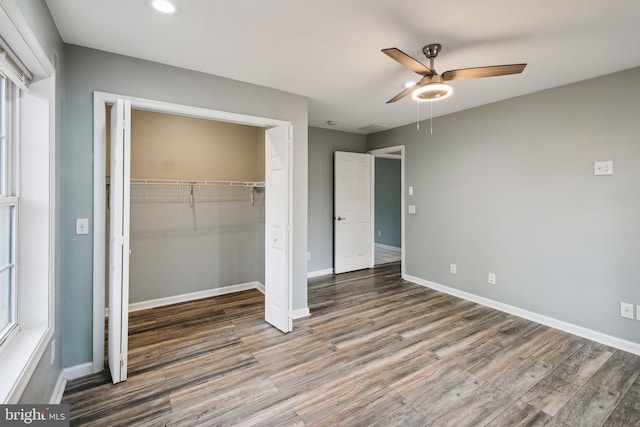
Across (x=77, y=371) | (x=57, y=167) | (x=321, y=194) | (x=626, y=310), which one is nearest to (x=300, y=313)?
(x=77, y=371)

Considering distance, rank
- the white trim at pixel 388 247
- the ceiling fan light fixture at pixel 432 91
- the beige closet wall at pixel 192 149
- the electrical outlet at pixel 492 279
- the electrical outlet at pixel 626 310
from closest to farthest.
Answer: the ceiling fan light fixture at pixel 432 91
the electrical outlet at pixel 626 310
the beige closet wall at pixel 192 149
the electrical outlet at pixel 492 279
the white trim at pixel 388 247

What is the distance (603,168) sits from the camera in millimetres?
2738

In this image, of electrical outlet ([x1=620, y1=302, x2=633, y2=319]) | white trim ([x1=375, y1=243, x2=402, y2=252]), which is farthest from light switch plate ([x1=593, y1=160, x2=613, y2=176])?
white trim ([x1=375, y1=243, x2=402, y2=252])

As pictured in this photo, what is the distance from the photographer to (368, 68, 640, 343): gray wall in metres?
2.65

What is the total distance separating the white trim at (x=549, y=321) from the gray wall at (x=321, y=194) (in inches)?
70.2

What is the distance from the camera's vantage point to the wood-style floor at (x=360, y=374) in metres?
1.82

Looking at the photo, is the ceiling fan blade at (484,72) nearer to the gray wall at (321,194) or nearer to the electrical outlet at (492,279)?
the electrical outlet at (492,279)

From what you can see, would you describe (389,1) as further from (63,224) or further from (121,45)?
(63,224)

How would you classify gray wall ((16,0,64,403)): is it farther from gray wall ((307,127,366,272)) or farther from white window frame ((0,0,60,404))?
gray wall ((307,127,366,272))

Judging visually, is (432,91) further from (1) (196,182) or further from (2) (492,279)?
(1) (196,182)

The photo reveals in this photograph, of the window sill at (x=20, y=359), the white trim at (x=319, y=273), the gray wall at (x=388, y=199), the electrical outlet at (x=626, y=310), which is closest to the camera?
the window sill at (x=20, y=359)

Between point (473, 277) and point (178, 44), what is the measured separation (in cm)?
408

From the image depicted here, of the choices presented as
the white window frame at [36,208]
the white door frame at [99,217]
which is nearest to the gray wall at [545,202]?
the white door frame at [99,217]

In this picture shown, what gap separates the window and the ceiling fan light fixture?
8.30 ft
